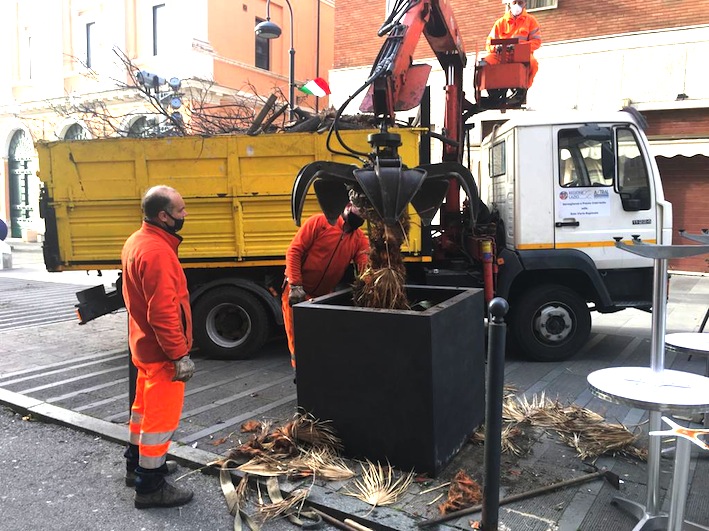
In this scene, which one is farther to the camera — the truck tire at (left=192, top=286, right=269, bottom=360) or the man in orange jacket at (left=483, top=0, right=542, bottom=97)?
the man in orange jacket at (left=483, top=0, right=542, bottom=97)

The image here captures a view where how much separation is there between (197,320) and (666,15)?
40.4 ft

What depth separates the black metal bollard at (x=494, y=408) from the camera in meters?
2.70

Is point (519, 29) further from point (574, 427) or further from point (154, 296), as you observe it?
point (154, 296)

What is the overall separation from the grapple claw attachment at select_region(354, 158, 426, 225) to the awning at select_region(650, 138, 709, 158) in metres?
11.6

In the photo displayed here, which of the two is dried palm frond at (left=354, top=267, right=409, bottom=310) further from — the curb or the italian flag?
the italian flag

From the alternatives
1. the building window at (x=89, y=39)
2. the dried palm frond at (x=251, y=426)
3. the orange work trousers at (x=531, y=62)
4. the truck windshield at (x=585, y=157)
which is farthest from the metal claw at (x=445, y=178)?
the building window at (x=89, y=39)

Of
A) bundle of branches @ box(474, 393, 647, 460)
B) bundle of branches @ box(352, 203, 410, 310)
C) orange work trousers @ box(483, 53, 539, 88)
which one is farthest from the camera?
orange work trousers @ box(483, 53, 539, 88)

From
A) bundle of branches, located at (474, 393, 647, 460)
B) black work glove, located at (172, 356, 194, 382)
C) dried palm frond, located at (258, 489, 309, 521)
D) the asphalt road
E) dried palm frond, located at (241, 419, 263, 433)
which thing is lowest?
the asphalt road

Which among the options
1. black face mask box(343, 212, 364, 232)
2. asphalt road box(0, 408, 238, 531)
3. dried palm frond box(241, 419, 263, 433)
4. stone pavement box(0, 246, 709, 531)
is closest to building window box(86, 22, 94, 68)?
stone pavement box(0, 246, 709, 531)

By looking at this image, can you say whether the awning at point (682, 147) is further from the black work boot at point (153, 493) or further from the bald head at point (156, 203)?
the black work boot at point (153, 493)

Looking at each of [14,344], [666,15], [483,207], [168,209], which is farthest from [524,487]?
[666,15]

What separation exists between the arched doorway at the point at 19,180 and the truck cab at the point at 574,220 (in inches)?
987

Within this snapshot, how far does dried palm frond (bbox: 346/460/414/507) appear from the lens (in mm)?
3219

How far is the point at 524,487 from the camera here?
3355 mm
